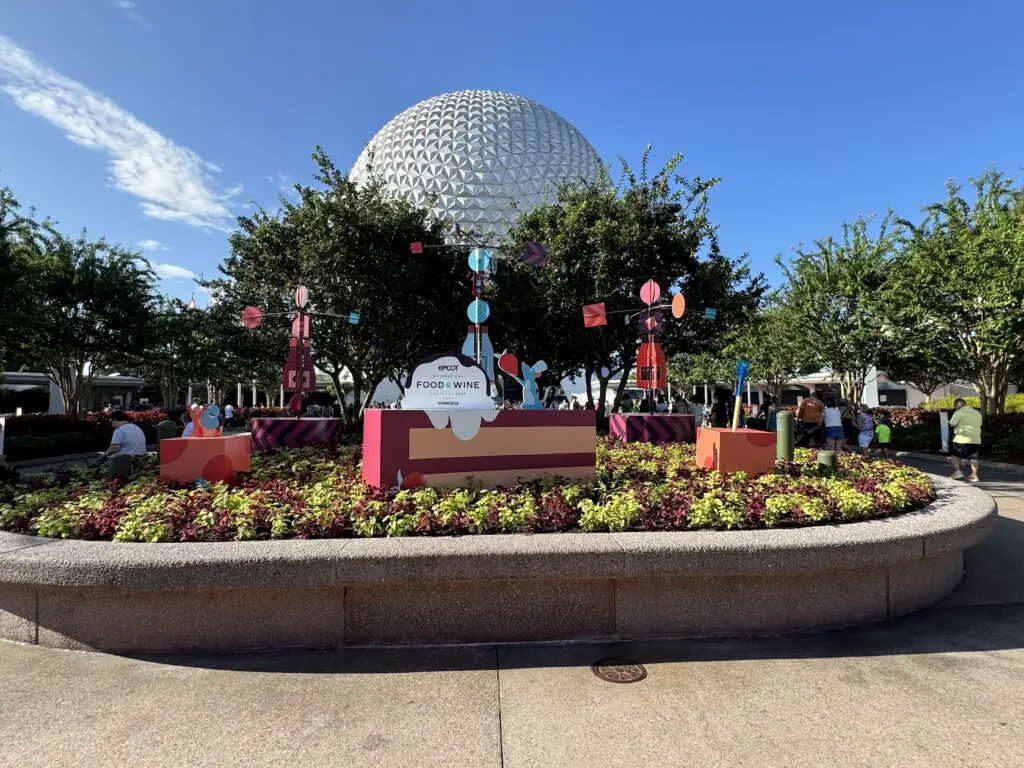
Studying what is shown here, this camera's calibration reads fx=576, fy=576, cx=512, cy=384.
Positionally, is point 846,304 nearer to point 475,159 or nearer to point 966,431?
point 966,431

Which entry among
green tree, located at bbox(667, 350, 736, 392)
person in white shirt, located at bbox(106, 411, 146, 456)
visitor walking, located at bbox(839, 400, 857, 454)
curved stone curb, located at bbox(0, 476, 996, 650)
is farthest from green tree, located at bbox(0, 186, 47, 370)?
green tree, located at bbox(667, 350, 736, 392)

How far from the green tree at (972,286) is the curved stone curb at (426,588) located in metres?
15.8

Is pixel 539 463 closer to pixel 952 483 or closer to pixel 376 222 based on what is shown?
pixel 952 483

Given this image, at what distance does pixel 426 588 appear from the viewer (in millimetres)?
4273

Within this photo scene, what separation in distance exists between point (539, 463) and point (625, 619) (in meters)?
2.44

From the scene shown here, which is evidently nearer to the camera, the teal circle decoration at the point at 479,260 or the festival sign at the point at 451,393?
the festival sign at the point at 451,393

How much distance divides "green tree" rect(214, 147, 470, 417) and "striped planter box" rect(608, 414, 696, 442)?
934cm

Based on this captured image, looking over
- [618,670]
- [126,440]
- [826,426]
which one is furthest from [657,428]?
[126,440]

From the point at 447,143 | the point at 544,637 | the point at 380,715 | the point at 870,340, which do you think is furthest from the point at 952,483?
the point at 447,143

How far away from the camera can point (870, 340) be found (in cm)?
2034

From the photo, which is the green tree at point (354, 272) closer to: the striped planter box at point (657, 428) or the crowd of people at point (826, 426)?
the striped planter box at point (657, 428)

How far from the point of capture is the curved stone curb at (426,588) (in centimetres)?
403

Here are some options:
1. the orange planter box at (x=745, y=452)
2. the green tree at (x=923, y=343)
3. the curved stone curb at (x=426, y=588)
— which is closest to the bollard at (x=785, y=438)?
the orange planter box at (x=745, y=452)

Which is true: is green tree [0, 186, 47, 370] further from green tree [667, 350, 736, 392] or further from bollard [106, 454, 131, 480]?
green tree [667, 350, 736, 392]
